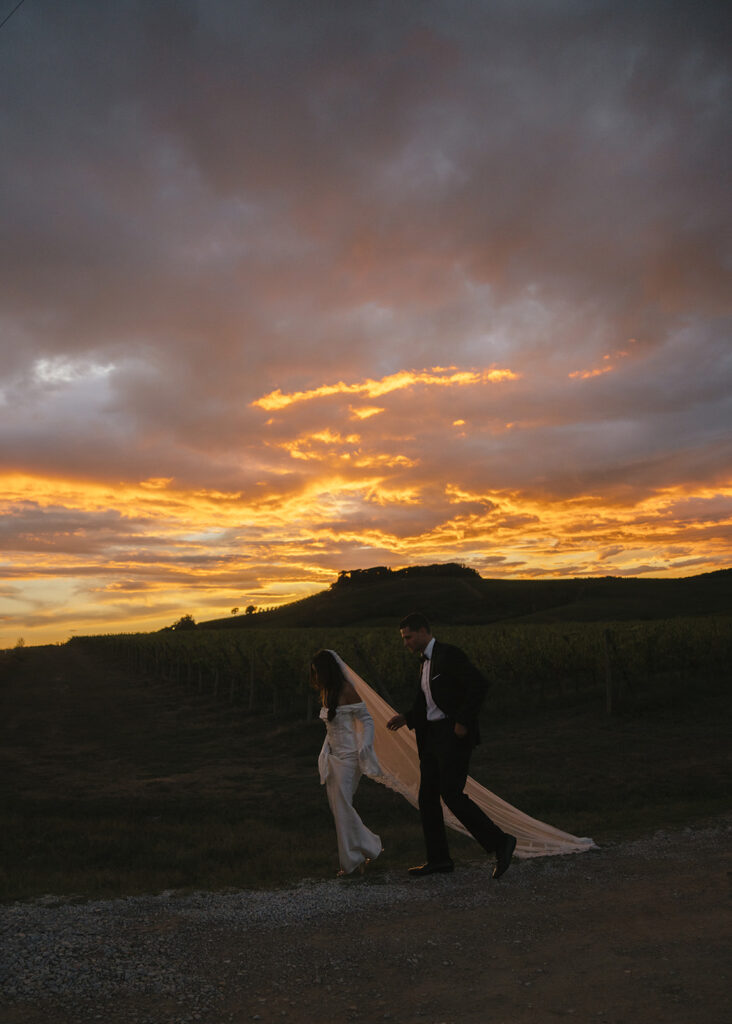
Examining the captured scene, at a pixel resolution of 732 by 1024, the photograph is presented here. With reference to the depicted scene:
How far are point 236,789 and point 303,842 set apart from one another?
16.7 feet

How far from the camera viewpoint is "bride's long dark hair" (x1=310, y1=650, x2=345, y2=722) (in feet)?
24.7

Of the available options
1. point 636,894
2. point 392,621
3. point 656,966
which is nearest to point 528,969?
point 656,966

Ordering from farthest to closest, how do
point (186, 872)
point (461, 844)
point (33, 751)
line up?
point (33, 751), point (461, 844), point (186, 872)

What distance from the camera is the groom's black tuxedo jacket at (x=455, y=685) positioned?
6754 mm

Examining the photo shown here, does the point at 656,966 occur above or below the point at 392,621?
below

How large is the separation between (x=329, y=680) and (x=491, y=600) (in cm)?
8100

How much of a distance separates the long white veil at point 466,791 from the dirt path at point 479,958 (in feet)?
2.20

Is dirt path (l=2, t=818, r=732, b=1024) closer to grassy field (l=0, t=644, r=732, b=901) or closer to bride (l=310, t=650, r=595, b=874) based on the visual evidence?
bride (l=310, t=650, r=595, b=874)

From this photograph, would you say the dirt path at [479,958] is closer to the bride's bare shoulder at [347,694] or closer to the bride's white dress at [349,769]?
the bride's white dress at [349,769]

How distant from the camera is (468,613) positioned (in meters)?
81.8

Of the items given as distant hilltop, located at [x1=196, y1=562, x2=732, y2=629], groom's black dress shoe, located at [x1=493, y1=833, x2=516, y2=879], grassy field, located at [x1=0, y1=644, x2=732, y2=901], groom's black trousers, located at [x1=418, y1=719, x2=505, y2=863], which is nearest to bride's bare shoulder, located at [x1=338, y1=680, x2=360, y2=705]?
groom's black trousers, located at [x1=418, y1=719, x2=505, y2=863]

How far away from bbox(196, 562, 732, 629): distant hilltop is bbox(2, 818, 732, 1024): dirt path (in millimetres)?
61671

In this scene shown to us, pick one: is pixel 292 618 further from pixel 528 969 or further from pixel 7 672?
pixel 528 969

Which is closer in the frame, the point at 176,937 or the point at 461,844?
the point at 176,937
